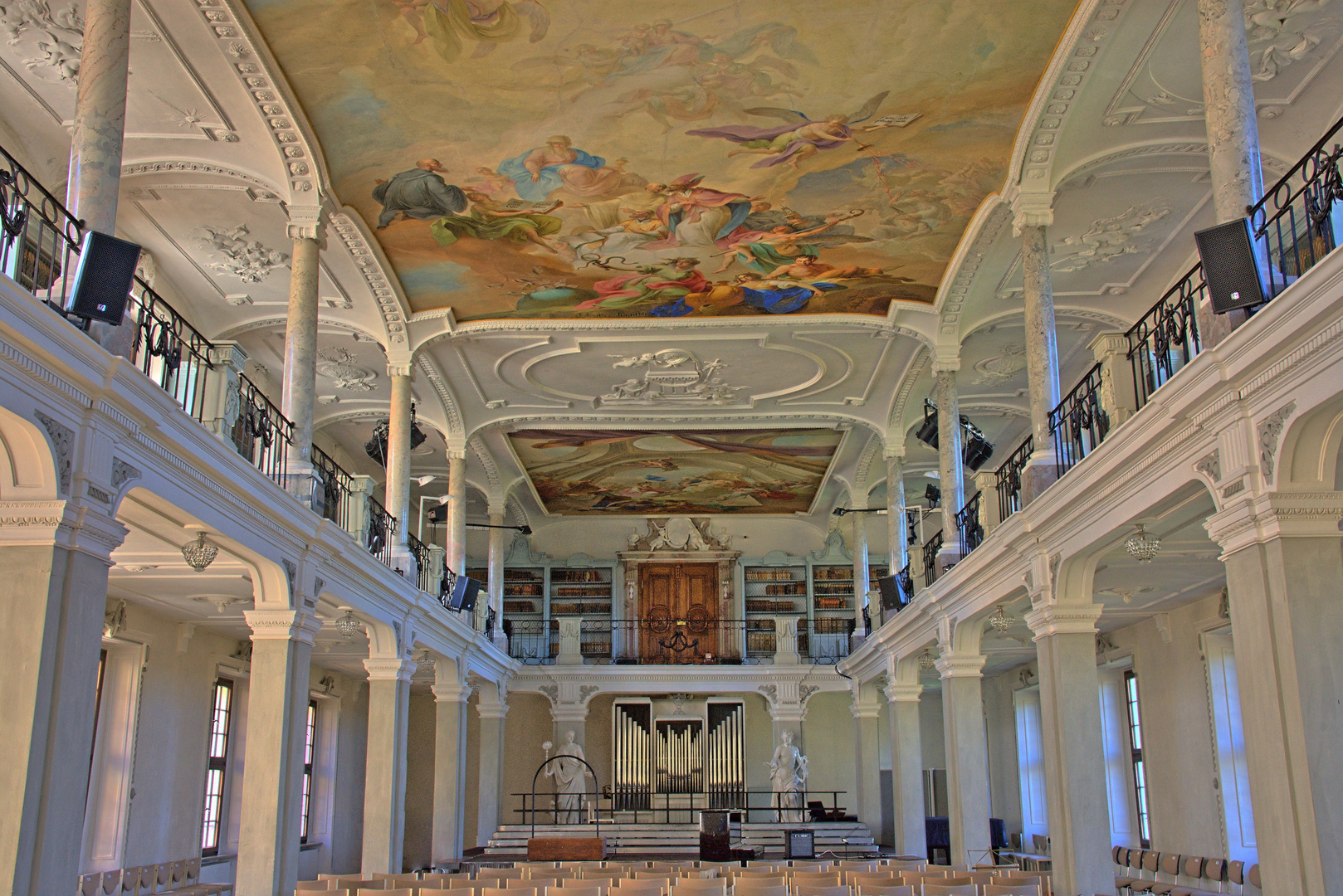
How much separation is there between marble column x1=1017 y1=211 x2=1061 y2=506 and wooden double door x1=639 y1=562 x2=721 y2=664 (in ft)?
54.5

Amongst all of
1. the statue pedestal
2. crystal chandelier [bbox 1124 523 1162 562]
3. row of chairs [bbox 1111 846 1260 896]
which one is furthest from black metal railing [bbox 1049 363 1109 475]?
the statue pedestal

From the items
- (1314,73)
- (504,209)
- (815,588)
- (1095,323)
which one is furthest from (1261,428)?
(815,588)

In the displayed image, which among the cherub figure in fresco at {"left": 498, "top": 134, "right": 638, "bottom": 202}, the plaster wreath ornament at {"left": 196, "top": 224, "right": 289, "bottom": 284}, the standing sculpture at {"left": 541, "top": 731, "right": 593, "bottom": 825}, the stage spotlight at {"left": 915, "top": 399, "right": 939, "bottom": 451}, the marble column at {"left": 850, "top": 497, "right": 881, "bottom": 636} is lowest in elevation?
the standing sculpture at {"left": 541, "top": 731, "right": 593, "bottom": 825}

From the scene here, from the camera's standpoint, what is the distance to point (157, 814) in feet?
49.4

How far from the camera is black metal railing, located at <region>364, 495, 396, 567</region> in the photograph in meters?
14.0

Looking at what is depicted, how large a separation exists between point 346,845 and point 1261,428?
20.6m

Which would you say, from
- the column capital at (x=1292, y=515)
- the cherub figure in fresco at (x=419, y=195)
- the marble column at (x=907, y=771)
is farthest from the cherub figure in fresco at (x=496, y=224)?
the marble column at (x=907, y=771)

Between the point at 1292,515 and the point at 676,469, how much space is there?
695 inches

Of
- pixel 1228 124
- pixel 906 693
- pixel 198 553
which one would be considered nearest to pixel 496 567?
pixel 906 693

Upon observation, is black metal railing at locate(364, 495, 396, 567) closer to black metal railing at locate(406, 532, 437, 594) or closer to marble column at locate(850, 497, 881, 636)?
black metal railing at locate(406, 532, 437, 594)

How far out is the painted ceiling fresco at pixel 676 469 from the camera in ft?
→ 70.0

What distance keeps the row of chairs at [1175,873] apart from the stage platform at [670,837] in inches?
206

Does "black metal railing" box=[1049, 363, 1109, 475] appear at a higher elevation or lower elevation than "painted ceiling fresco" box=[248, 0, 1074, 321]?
lower

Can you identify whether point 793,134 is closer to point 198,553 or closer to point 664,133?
point 664,133
